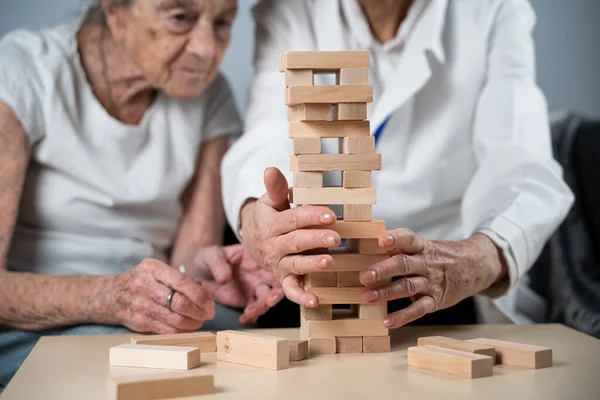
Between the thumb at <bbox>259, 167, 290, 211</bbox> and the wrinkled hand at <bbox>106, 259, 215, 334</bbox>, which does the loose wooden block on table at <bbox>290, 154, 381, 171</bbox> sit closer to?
the thumb at <bbox>259, 167, 290, 211</bbox>

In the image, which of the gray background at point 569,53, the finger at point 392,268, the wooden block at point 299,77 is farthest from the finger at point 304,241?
the gray background at point 569,53

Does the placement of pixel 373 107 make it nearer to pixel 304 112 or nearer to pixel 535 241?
pixel 535 241

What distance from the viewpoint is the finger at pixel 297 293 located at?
1.54 metres

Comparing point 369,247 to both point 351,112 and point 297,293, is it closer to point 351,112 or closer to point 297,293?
point 297,293

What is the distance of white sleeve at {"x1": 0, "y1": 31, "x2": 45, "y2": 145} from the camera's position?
95.0 inches

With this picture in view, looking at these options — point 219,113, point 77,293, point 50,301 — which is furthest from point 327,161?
point 219,113

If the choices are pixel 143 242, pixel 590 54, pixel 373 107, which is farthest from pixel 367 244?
pixel 590 54

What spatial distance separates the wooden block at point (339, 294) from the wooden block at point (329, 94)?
16.0 inches

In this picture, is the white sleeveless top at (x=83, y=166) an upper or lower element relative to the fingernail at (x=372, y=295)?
upper

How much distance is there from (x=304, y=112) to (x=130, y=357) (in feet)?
2.06

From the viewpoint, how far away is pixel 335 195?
1.56 meters

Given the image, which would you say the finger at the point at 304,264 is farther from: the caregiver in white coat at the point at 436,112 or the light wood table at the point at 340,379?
the caregiver in white coat at the point at 436,112

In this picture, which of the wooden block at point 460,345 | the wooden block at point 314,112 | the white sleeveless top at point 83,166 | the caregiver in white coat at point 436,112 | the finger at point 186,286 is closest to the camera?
the wooden block at point 460,345

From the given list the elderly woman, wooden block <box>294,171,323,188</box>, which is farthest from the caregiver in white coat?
wooden block <box>294,171,323,188</box>
